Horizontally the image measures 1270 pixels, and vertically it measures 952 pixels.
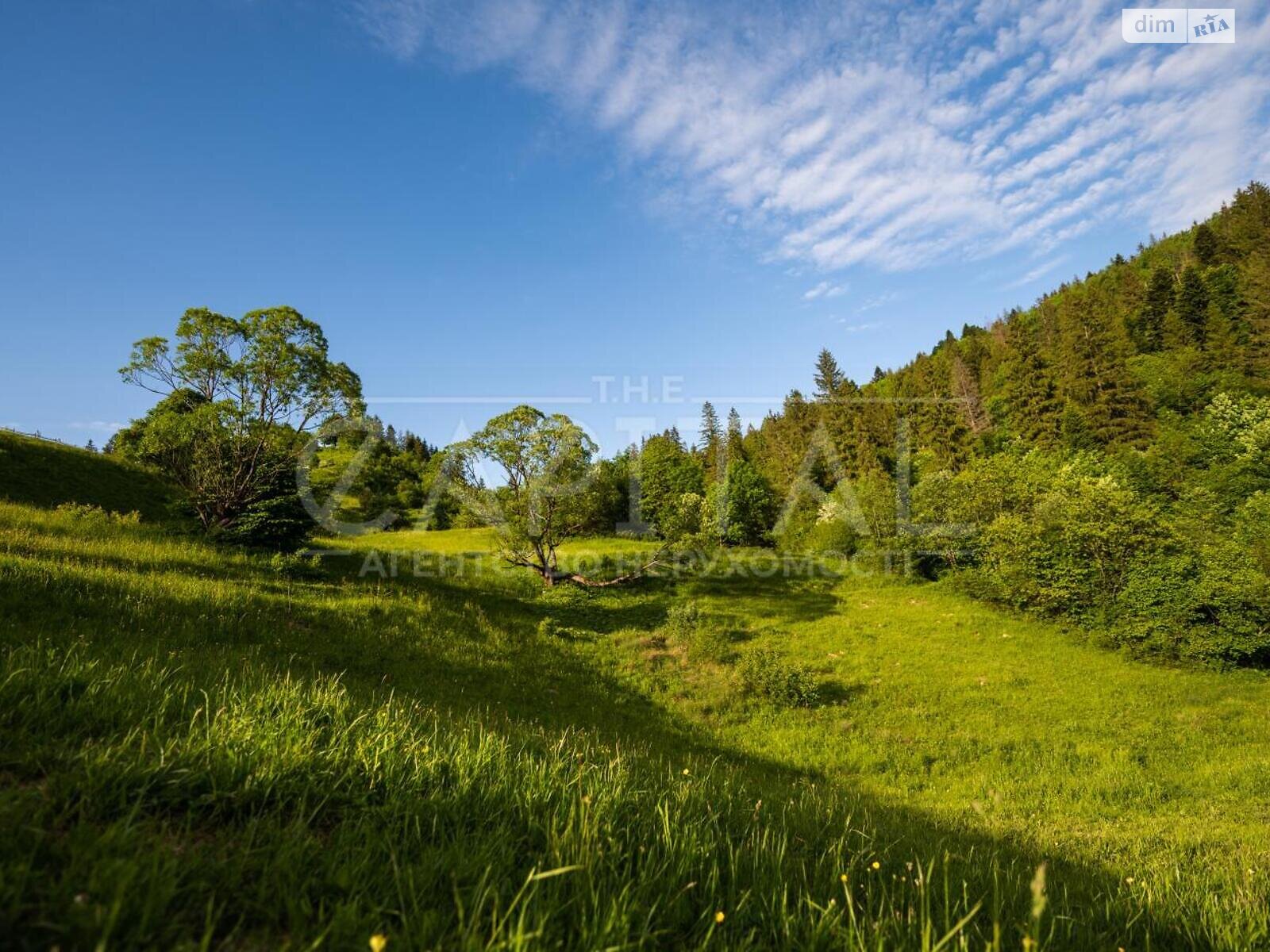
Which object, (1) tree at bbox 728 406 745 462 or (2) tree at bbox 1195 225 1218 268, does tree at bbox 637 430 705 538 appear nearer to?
(1) tree at bbox 728 406 745 462

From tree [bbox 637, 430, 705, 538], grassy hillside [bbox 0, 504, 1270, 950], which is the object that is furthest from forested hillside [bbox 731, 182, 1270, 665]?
tree [bbox 637, 430, 705, 538]

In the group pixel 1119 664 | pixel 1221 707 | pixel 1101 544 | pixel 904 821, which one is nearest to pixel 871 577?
pixel 1101 544

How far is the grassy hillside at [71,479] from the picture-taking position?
79.0 feet

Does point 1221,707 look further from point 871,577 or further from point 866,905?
point 866,905

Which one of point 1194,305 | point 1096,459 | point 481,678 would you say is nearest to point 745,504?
point 1096,459

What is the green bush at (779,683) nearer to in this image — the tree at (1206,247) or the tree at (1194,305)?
the tree at (1194,305)

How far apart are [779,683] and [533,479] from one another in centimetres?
1402

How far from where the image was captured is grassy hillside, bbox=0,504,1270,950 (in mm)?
1775

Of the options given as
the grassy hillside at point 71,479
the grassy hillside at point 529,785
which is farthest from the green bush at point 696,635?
the grassy hillside at point 71,479

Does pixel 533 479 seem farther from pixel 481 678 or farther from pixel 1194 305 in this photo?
pixel 1194 305

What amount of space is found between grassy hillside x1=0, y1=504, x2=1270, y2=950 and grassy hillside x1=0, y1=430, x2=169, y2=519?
1154cm

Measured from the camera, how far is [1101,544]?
2605 centimetres

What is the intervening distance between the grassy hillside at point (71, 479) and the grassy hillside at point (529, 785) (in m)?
11.5

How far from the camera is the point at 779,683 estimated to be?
17.0 metres
